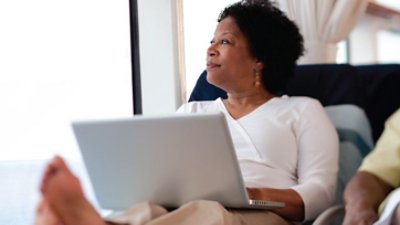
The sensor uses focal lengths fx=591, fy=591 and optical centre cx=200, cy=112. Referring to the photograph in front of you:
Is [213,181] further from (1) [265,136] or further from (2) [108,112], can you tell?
(2) [108,112]

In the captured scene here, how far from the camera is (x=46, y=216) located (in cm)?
115

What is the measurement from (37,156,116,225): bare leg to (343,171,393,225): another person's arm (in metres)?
0.57

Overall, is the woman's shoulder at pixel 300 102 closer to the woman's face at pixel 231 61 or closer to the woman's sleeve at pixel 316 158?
the woman's sleeve at pixel 316 158

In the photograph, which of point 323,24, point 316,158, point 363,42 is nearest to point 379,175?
point 316,158

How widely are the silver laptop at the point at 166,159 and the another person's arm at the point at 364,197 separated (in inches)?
8.6

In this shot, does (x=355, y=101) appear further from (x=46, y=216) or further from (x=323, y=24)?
(x=46, y=216)

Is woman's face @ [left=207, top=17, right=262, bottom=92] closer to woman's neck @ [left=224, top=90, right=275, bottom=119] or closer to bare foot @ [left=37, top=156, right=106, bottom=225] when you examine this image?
woman's neck @ [left=224, top=90, right=275, bottom=119]

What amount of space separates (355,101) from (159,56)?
1.16 metres

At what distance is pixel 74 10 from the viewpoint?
7.92 ft

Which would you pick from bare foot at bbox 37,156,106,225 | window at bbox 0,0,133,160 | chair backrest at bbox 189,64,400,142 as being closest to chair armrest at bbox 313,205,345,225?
chair backrest at bbox 189,64,400,142

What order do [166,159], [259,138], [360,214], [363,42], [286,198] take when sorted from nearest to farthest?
[360,214]
[166,159]
[286,198]
[259,138]
[363,42]

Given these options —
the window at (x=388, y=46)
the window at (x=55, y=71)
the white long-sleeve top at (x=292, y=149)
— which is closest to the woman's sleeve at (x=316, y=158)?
the white long-sleeve top at (x=292, y=149)

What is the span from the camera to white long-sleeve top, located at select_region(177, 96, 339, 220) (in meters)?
1.65

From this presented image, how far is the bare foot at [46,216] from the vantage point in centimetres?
115
